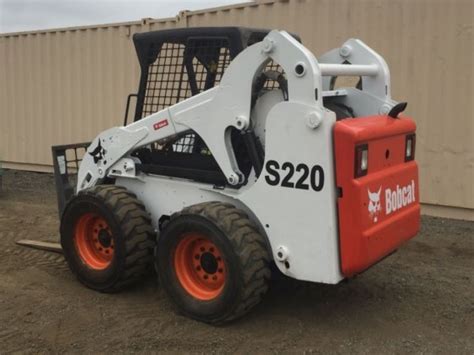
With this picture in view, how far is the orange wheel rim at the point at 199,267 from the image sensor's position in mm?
3799

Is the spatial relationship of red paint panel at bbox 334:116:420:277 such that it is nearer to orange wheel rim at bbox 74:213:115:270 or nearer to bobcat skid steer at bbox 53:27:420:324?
bobcat skid steer at bbox 53:27:420:324

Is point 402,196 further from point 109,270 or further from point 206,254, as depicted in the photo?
point 109,270

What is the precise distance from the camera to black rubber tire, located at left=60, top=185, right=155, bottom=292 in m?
4.08

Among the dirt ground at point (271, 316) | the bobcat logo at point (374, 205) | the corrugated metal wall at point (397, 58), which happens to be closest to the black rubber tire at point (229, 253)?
the dirt ground at point (271, 316)

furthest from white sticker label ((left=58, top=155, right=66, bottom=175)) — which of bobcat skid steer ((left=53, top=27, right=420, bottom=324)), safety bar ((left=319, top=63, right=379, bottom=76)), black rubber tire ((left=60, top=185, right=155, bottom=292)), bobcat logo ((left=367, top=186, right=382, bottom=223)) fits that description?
bobcat logo ((left=367, top=186, right=382, bottom=223))

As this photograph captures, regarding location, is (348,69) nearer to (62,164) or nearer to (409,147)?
(409,147)

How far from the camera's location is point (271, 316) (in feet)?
Answer: 12.9

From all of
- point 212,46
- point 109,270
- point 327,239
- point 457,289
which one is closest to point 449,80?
point 457,289

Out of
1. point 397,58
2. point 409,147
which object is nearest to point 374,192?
point 409,147

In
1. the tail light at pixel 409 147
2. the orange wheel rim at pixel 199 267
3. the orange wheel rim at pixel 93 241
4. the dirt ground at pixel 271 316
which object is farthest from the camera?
the orange wheel rim at pixel 93 241

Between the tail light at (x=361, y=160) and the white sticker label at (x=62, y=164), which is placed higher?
the tail light at (x=361, y=160)

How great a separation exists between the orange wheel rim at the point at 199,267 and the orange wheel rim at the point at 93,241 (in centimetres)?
71

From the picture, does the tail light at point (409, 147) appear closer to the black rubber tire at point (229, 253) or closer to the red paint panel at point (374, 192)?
the red paint panel at point (374, 192)

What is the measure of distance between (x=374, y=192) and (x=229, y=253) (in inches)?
37.7
